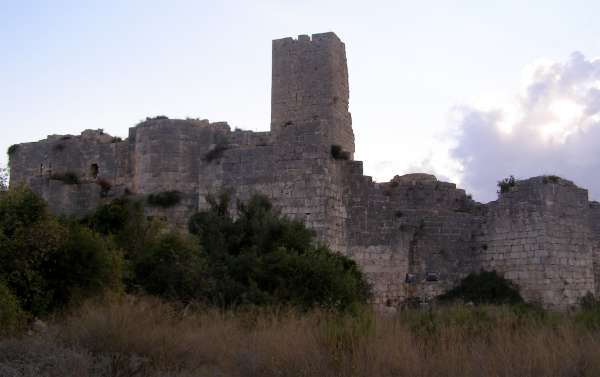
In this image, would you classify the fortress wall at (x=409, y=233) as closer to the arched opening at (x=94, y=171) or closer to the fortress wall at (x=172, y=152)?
the fortress wall at (x=172, y=152)

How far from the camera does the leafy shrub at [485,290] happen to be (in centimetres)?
2016

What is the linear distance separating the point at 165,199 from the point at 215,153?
1855 mm

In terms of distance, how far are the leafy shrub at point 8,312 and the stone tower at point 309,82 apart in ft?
51.8

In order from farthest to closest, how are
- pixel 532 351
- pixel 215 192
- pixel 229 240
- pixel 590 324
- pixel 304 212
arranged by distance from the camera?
pixel 215 192, pixel 304 212, pixel 229 240, pixel 590 324, pixel 532 351

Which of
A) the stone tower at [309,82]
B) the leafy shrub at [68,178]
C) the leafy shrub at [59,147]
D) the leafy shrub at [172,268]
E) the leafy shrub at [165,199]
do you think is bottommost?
the leafy shrub at [172,268]

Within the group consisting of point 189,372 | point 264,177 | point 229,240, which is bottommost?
point 189,372

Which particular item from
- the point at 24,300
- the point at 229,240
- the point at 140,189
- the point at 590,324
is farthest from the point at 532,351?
the point at 140,189

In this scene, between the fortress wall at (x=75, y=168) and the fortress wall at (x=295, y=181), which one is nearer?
the fortress wall at (x=295, y=181)

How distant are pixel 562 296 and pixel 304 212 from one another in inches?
287

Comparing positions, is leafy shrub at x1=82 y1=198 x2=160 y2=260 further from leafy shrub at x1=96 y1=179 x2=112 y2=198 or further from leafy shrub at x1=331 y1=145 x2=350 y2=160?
leafy shrub at x1=331 y1=145 x2=350 y2=160

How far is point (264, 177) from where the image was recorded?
61.5 feet

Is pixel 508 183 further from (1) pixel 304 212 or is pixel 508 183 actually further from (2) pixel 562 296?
(1) pixel 304 212

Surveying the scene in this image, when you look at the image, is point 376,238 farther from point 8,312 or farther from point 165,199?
point 8,312

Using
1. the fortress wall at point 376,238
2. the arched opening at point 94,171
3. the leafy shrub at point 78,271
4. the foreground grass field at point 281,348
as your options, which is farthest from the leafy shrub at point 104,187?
the foreground grass field at point 281,348
